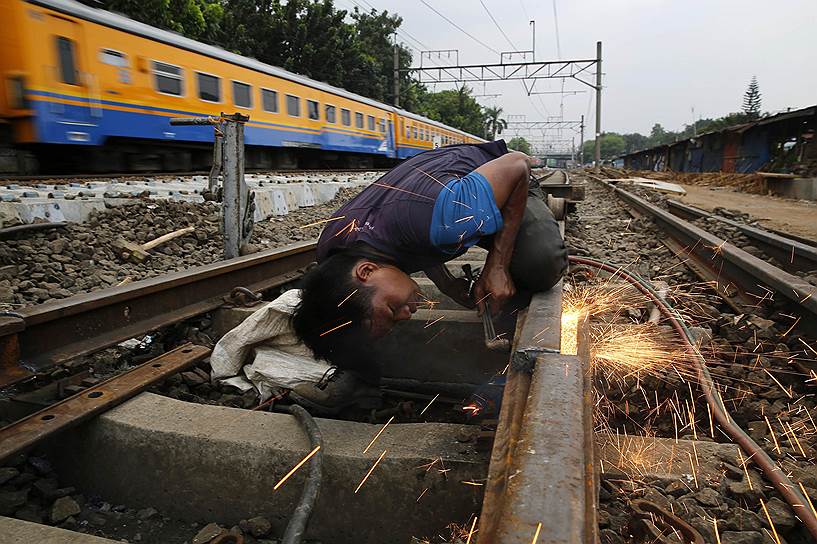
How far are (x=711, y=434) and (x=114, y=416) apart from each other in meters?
2.09

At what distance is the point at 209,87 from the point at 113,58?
2043 mm

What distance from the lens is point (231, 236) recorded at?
13.1ft

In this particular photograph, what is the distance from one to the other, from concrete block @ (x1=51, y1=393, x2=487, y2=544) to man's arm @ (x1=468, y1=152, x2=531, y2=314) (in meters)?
0.74

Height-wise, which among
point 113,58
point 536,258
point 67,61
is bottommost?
point 536,258

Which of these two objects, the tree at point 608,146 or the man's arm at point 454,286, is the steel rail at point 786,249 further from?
the tree at point 608,146

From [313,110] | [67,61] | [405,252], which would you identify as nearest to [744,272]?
[405,252]

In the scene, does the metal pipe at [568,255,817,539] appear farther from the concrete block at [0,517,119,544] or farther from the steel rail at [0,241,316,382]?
the steel rail at [0,241,316,382]

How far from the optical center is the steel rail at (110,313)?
2066mm

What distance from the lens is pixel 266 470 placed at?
165 centimetres

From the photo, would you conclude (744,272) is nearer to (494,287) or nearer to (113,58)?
(494,287)

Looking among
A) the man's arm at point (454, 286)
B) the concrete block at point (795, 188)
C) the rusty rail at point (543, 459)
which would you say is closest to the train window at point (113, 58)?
the man's arm at point (454, 286)

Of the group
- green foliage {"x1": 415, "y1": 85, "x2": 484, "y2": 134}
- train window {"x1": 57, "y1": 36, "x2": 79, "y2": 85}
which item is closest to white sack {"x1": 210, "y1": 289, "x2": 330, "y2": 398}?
train window {"x1": 57, "y1": 36, "x2": 79, "y2": 85}

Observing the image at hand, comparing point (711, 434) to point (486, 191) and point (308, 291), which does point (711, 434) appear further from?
point (308, 291)

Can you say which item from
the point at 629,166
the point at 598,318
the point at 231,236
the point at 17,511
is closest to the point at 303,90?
the point at 231,236
